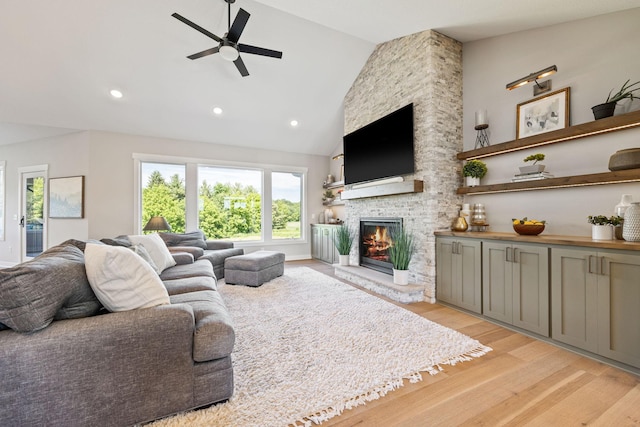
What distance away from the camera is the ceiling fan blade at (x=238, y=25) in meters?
2.81

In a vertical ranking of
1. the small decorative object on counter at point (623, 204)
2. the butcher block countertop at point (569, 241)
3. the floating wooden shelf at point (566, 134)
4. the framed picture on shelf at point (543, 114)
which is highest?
the framed picture on shelf at point (543, 114)

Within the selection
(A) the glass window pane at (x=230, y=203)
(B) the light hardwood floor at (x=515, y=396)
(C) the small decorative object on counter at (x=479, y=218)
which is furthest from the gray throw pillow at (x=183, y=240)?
(C) the small decorative object on counter at (x=479, y=218)

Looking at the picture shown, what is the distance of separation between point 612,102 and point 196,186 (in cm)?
627

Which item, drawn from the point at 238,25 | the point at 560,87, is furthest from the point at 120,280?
the point at 560,87

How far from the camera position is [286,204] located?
6.82 meters

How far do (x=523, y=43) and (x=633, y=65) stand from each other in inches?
43.1

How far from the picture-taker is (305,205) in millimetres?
6930

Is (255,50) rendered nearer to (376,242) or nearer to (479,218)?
(376,242)

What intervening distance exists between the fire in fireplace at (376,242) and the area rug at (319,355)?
0.95 metres

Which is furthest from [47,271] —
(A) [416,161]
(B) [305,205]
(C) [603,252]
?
(B) [305,205]

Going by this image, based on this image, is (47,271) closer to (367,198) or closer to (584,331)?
(584,331)

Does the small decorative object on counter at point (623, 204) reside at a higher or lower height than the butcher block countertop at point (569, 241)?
higher

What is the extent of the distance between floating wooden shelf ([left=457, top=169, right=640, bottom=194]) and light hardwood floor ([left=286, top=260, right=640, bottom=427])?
1.46 metres

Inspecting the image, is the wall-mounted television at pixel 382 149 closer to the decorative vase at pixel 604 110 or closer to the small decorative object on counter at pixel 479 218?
the small decorative object on counter at pixel 479 218
